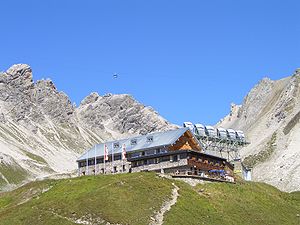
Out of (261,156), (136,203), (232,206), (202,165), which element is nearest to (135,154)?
(202,165)

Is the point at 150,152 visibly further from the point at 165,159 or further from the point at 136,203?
the point at 136,203

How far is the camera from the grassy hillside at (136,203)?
65.7m

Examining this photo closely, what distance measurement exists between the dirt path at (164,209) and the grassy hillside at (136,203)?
60 centimetres

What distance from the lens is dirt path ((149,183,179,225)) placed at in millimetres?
65363

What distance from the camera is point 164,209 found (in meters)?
69.8

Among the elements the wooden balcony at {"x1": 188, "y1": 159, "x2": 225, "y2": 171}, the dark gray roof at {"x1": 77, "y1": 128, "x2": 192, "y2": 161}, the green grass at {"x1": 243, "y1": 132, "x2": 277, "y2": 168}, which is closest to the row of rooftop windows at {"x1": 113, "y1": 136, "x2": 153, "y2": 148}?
the dark gray roof at {"x1": 77, "y1": 128, "x2": 192, "y2": 161}

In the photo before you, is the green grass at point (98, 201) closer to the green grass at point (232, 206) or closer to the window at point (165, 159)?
the green grass at point (232, 206)

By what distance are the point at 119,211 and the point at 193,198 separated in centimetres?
1475

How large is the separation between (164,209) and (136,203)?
3781 mm

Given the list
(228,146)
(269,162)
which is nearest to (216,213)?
(228,146)

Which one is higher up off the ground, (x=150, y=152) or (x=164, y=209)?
(x=150, y=152)

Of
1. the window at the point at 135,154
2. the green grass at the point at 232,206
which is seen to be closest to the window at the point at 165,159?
the window at the point at 135,154

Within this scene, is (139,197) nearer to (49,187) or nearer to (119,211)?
(119,211)

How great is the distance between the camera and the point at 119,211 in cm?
6594
